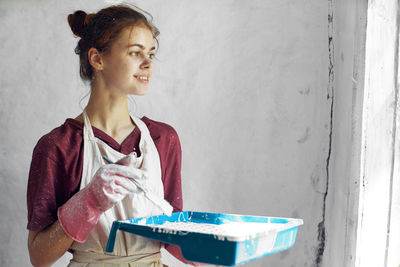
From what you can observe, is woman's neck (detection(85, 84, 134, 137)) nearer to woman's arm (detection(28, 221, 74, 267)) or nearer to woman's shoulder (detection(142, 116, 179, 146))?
woman's shoulder (detection(142, 116, 179, 146))

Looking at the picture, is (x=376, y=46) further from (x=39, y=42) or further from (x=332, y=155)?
Result: (x=39, y=42)

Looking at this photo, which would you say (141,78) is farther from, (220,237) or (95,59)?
(220,237)

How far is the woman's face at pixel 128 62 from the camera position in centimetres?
136

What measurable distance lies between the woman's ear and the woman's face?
12 mm

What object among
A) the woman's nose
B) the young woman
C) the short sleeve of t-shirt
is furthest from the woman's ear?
the short sleeve of t-shirt

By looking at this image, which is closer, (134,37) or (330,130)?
(134,37)

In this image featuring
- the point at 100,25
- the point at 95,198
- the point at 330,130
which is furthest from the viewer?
the point at 330,130

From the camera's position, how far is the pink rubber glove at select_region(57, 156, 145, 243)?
43.3 inches

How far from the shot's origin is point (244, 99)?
1.81 metres

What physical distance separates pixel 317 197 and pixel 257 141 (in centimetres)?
28

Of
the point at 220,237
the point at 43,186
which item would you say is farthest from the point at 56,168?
the point at 220,237

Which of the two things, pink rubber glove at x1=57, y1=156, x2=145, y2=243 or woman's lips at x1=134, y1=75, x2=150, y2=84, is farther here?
woman's lips at x1=134, y1=75, x2=150, y2=84

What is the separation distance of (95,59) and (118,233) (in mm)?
473

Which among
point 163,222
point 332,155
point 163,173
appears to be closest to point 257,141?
point 332,155
